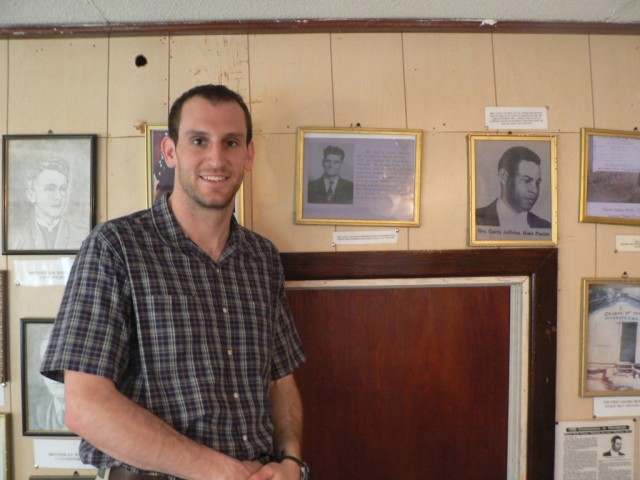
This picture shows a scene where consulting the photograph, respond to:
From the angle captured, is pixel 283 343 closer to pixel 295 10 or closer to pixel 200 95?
pixel 200 95

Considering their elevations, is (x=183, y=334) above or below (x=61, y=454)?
above

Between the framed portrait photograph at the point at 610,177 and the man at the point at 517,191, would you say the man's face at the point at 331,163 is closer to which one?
the man at the point at 517,191

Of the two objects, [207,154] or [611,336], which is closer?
[207,154]

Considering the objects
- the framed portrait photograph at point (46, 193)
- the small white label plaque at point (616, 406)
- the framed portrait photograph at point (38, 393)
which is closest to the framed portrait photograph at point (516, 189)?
the small white label plaque at point (616, 406)

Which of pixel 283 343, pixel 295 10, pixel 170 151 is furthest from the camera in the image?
pixel 295 10

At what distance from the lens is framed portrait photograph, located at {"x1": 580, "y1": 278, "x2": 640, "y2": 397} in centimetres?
145

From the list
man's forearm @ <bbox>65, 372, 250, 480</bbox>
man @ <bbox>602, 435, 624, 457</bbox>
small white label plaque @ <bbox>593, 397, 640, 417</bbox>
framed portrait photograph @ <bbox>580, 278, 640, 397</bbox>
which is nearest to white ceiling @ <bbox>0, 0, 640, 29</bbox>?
framed portrait photograph @ <bbox>580, 278, 640, 397</bbox>

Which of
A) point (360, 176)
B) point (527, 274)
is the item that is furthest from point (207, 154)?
point (527, 274)

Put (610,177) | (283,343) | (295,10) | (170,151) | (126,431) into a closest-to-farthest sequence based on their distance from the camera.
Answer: (126,431)
(170,151)
(283,343)
(295,10)
(610,177)

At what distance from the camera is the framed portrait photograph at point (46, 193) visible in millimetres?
1395

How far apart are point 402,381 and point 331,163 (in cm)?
76

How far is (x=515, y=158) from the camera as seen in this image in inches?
56.6

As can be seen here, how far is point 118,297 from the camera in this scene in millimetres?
944

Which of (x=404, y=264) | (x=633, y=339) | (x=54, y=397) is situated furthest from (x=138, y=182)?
(x=633, y=339)
